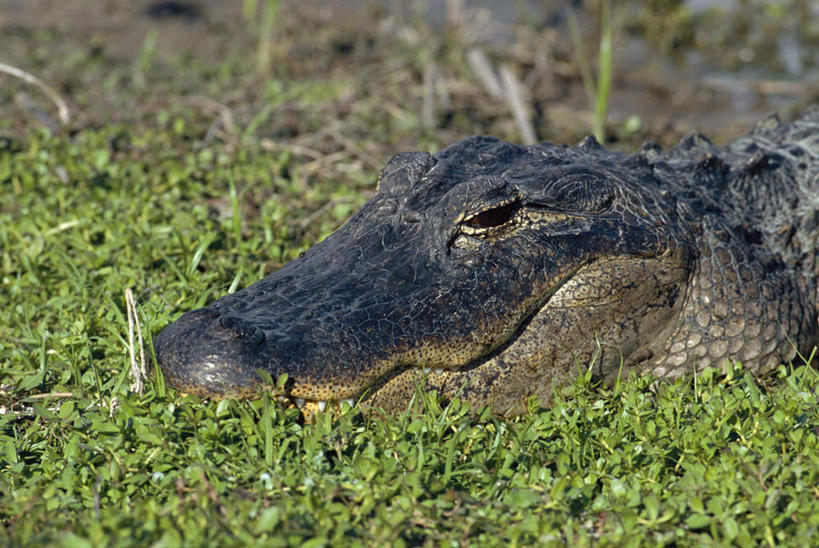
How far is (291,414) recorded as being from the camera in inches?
108

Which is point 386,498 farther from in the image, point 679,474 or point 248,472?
point 679,474

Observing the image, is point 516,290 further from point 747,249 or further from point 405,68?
point 405,68

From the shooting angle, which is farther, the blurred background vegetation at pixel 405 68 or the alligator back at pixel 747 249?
the blurred background vegetation at pixel 405 68

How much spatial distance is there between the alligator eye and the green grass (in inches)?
26.6

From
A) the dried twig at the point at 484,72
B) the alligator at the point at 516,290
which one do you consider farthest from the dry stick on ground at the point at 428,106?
the alligator at the point at 516,290

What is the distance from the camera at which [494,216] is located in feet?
10.5

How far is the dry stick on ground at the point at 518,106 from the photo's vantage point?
6379mm

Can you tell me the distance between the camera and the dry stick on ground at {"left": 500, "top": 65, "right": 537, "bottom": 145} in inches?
251

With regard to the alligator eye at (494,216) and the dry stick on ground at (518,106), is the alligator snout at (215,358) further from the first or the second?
the dry stick on ground at (518,106)

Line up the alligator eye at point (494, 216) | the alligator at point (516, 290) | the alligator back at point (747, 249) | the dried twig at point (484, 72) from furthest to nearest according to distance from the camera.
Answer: the dried twig at point (484, 72) → the alligator back at point (747, 249) → the alligator eye at point (494, 216) → the alligator at point (516, 290)

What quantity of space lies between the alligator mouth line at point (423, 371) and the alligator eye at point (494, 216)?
314mm

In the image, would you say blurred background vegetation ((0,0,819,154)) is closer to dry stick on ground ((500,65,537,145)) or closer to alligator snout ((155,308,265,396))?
dry stick on ground ((500,65,537,145))

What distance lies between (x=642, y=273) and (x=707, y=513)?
47.8 inches

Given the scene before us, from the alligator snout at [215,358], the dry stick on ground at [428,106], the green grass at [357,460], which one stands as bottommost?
the green grass at [357,460]
